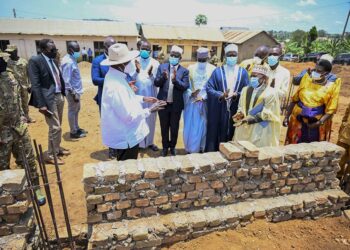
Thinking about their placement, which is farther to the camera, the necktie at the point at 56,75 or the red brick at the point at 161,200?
the necktie at the point at 56,75

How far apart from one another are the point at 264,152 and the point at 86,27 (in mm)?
26387

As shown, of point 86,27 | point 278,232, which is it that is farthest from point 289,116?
point 86,27

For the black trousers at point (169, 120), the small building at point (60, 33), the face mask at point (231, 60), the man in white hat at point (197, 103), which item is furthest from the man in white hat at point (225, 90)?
the small building at point (60, 33)

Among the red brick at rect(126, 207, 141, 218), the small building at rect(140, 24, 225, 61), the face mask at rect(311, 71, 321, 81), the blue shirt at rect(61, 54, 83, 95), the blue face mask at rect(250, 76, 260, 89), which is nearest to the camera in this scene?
the red brick at rect(126, 207, 141, 218)

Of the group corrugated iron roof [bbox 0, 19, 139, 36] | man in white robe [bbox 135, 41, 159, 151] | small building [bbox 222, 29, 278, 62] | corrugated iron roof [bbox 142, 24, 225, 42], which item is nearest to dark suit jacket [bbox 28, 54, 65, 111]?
man in white robe [bbox 135, 41, 159, 151]

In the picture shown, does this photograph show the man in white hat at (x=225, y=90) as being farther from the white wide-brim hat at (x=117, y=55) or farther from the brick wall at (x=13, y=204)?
the brick wall at (x=13, y=204)

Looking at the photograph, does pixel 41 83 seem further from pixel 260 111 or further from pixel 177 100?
pixel 260 111

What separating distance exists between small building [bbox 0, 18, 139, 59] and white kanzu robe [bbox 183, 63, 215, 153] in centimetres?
2225

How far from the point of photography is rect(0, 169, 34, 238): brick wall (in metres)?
2.26

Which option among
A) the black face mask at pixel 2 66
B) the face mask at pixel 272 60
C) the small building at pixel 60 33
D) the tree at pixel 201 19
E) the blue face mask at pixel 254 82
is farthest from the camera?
the tree at pixel 201 19

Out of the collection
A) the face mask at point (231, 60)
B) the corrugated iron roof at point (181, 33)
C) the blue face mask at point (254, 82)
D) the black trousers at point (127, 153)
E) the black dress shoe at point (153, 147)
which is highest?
the corrugated iron roof at point (181, 33)

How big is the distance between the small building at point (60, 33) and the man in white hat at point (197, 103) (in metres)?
22.2

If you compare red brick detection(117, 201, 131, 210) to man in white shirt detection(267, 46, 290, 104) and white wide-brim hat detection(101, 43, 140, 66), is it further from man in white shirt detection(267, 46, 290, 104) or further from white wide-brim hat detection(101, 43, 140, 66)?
man in white shirt detection(267, 46, 290, 104)

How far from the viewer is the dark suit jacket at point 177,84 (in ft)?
13.9
